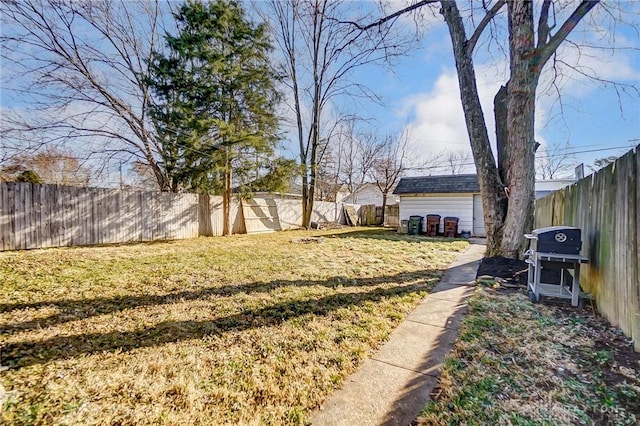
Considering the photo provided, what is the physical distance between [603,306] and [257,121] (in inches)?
389

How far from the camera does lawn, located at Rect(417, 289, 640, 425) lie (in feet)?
4.70

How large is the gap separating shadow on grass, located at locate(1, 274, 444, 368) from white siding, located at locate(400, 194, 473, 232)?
9.77 meters

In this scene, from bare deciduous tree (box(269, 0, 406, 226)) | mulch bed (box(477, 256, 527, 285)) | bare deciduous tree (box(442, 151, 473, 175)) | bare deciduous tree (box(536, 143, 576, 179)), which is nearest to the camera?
mulch bed (box(477, 256, 527, 285))

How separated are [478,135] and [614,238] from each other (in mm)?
3177

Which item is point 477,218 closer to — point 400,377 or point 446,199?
point 446,199

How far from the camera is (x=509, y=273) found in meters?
4.33

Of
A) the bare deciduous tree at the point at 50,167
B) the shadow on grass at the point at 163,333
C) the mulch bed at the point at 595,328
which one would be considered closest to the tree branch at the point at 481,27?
the mulch bed at the point at 595,328

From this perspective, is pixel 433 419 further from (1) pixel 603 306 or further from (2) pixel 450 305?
(1) pixel 603 306

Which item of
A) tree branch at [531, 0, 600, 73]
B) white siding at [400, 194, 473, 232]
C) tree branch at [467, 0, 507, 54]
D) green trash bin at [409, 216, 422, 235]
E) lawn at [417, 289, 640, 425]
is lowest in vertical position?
lawn at [417, 289, 640, 425]

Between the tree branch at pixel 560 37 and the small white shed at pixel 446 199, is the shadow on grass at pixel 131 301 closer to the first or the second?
the tree branch at pixel 560 37

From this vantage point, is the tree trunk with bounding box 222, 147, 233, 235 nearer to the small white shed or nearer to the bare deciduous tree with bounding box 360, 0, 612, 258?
the bare deciduous tree with bounding box 360, 0, 612, 258

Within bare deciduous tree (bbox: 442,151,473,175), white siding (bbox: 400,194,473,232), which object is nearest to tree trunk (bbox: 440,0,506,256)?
white siding (bbox: 400,194,473,232)

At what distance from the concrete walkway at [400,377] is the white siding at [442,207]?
9.58 meters

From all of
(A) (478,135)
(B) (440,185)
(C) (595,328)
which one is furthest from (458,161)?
(C) (595,328)
